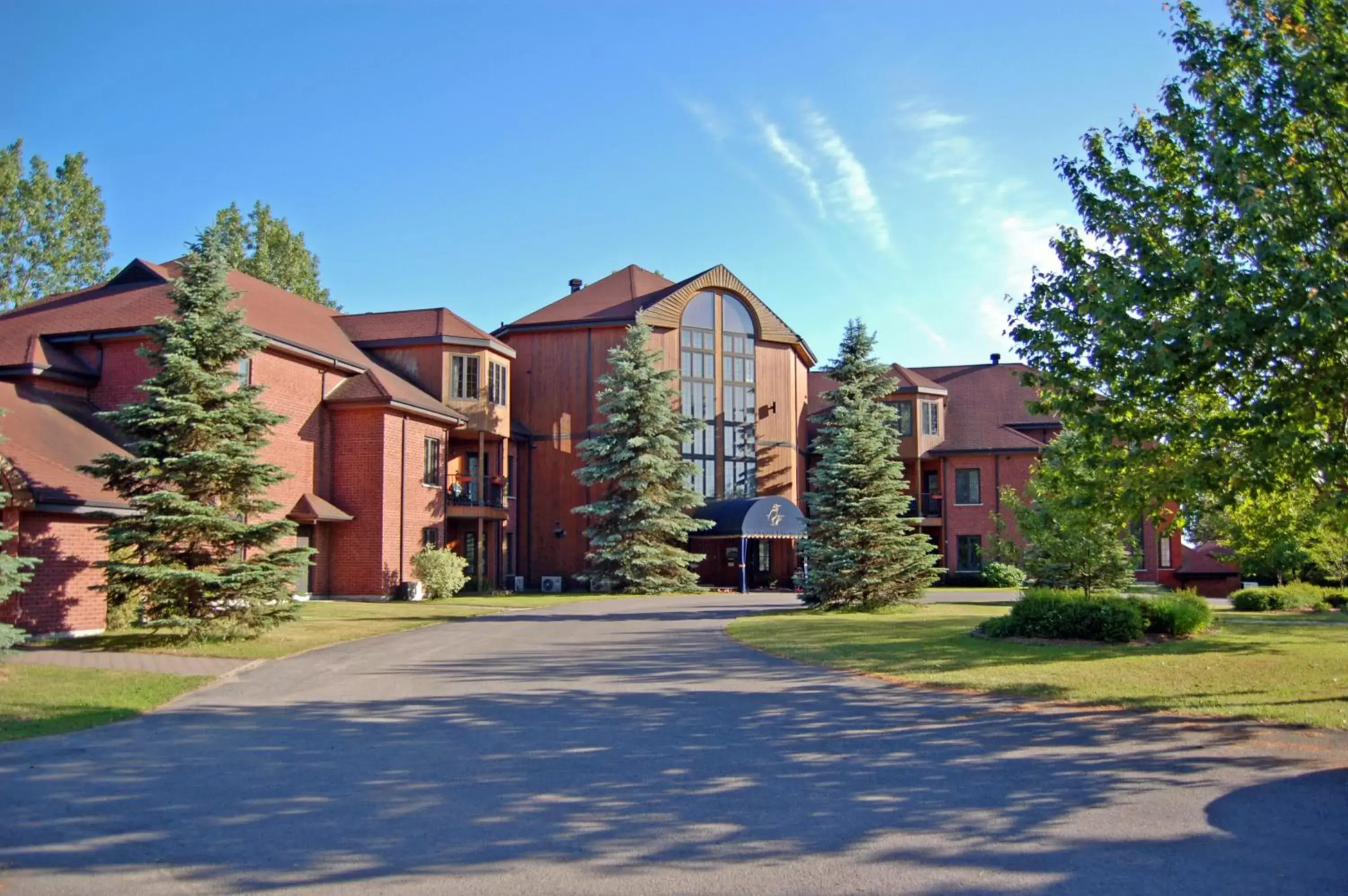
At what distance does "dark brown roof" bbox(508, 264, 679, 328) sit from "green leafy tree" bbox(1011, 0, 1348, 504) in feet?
94.1

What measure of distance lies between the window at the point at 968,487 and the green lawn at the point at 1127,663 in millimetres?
24897

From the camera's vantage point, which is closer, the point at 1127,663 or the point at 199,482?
the point at 1127,663

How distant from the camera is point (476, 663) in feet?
50.3

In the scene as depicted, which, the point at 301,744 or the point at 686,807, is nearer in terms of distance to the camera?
the point at 686,807

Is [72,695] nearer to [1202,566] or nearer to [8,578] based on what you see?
[8,578]

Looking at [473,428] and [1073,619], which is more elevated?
[473,428]

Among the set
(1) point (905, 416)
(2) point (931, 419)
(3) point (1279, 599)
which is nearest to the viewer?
(3) point (1279, 599)

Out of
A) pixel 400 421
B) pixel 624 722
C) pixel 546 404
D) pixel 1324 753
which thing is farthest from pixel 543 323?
pixel 1324 753

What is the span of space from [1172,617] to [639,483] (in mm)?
21790

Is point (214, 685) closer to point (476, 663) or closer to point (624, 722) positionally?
point (476, 663)

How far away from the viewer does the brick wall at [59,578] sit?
17328mm

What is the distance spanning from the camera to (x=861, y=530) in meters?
26.1

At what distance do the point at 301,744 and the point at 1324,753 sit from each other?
9331 mm

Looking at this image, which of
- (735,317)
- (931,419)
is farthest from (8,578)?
(931,419)
